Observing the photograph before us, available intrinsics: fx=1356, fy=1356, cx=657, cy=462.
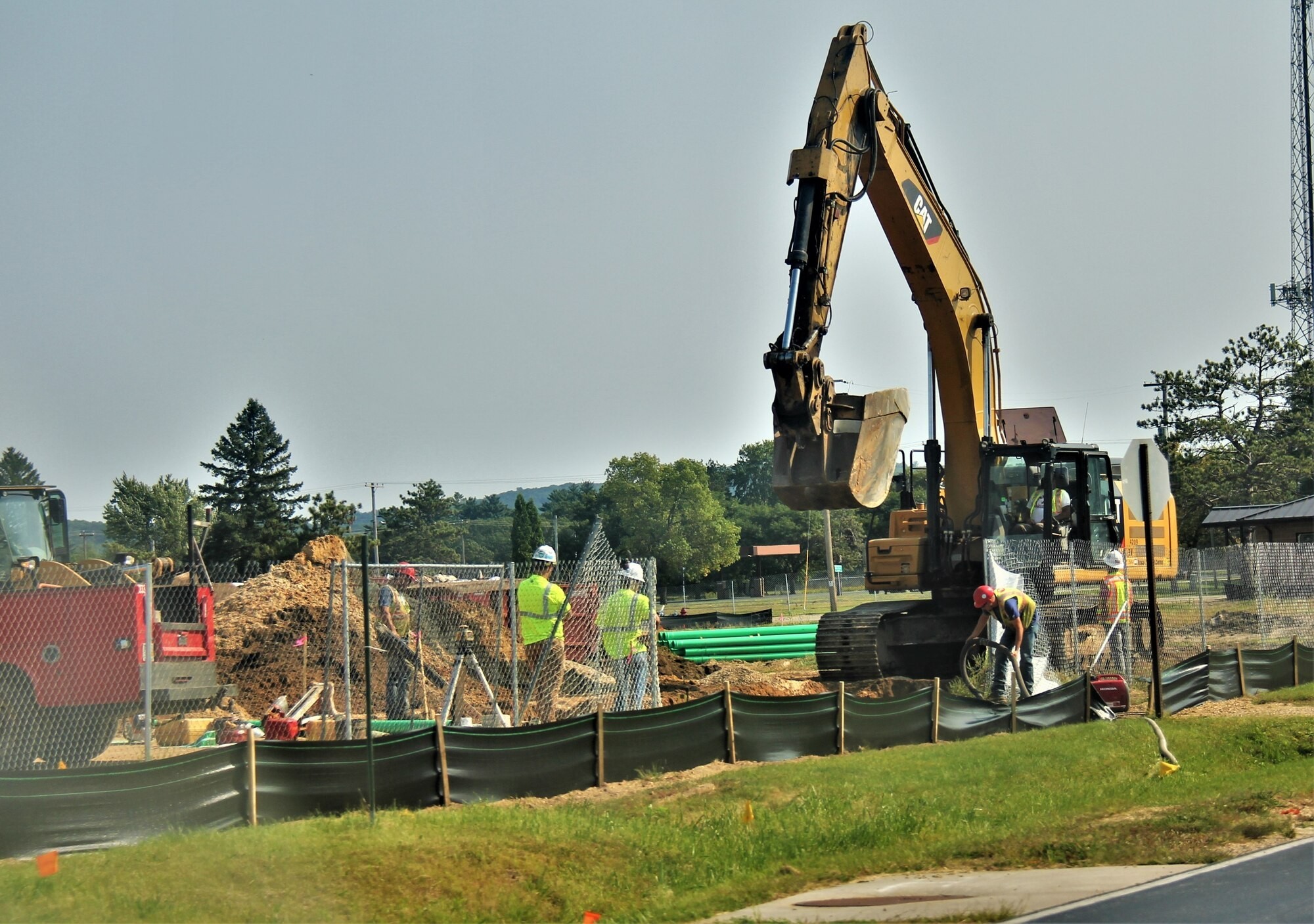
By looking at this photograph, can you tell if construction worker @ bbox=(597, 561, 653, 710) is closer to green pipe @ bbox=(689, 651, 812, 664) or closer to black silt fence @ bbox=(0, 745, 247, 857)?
black silt fence @ bbox=(0, 745, 247, 857)

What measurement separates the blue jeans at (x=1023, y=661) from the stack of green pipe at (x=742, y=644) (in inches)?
472

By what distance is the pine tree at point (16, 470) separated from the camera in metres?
9.92

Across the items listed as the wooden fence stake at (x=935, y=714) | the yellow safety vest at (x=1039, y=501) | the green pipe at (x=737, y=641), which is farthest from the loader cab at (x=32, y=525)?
the green pipe at (x=737, y=641)

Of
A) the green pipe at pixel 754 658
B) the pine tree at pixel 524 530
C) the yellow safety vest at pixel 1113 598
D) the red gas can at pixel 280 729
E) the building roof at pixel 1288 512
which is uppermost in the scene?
the pine tree at pixel 524 530

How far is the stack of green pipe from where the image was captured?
2900cm

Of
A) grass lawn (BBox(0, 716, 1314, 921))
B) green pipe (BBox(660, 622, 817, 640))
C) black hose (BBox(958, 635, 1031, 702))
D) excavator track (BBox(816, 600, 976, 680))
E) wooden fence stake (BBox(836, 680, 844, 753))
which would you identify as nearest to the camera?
grass lawn (BBox(0, 716, 1314, 921))

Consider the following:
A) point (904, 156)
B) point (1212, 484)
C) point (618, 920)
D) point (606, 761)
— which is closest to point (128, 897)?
point (618, 920)

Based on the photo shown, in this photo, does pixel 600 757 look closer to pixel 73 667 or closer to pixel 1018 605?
pixel 73 667

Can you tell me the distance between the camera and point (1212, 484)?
57.5 m

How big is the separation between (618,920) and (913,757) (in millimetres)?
5410

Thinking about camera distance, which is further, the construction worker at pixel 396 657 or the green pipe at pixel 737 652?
the green pipe at pixel 737 652

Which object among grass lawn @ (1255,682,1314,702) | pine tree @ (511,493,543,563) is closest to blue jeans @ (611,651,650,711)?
grass lawn @ (1255,682,1314,702)

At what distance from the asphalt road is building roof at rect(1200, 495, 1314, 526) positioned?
43073 millimetres

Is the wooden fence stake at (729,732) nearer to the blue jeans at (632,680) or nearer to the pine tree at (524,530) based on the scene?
the blue jeans at (632,680)
